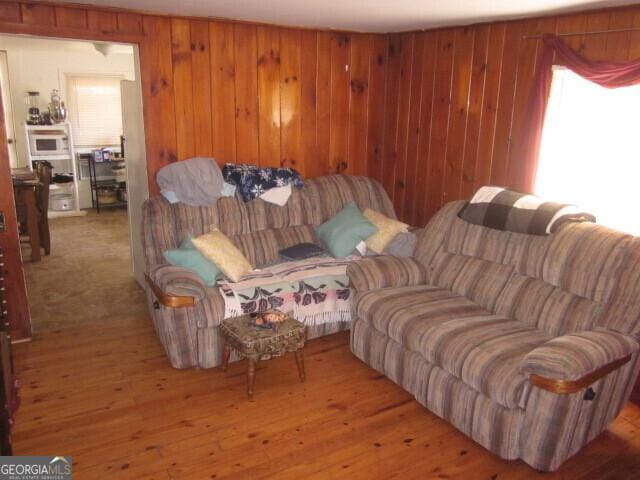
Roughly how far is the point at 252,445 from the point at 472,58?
3.07m

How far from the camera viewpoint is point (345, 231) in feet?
13.1

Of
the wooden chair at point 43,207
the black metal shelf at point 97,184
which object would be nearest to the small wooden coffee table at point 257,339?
the wooden chair at point 43,207

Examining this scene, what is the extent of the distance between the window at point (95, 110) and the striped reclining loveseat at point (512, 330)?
20.3ft

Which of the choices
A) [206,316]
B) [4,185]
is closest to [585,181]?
[206,316]

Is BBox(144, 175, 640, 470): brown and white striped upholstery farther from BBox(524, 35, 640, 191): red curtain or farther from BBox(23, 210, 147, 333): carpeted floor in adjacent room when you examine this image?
A: BBox(23, 210, 147, 333): carpeted floor in adjacent room

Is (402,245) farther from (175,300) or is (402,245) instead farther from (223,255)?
(175,300)

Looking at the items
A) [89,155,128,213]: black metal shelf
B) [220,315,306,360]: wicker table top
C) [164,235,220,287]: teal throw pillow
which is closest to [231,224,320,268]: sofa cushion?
[164,235,220,287]: teal throw pillow

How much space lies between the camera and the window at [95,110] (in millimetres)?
7848

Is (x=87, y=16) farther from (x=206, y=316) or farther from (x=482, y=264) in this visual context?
(x=482, y=264)

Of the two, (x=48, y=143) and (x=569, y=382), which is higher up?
(x=48, y=143)

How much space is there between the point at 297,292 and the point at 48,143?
5.77 metres

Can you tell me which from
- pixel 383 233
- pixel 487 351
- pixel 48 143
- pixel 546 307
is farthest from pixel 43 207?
pixel 546 307

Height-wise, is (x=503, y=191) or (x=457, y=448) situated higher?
(x=503, y=191)

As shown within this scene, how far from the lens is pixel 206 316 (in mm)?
3178
